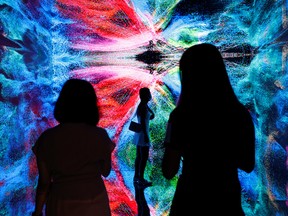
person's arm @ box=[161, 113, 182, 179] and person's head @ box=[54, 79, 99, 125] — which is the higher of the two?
person's head @ box=[54, 79, 99, 125]

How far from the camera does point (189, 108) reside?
1.38 meters

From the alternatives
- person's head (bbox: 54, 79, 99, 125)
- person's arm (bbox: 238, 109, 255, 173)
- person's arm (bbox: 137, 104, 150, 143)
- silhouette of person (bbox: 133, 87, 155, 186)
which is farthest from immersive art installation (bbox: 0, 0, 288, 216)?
person's arm (bbox: 238, 109, 255, 173)

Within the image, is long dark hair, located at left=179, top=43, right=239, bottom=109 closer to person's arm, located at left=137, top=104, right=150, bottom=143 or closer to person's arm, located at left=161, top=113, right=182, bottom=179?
person's arm, located at left=161, top=113, right=182, bottom=179

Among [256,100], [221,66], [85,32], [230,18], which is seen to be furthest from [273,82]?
[85,32]

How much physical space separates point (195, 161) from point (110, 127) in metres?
4.68

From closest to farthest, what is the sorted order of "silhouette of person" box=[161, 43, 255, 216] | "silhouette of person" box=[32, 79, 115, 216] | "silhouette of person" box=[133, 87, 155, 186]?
1. "silhouette of person" box=[161, 43, 255, 216]
2. "silhouette of person" box=[32, 79, 115, 216]
3. "silhouette of person" box=[133, 87, 155, 186]

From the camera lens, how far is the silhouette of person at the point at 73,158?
156cm

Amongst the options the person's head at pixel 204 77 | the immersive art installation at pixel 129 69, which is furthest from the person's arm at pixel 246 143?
the immersive art installation at pixel 129 69

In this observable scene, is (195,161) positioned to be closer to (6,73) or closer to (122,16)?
(6,73)

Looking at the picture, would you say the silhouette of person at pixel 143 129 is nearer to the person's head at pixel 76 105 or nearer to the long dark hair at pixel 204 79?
the person's head at pixel 76 105

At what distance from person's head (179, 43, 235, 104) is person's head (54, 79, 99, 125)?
505 mm

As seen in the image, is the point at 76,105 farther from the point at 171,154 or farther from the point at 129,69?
the point at 129,69

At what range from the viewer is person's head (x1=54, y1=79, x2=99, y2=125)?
5.34ft

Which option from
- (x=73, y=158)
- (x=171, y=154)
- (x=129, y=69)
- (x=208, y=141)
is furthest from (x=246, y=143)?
(x=129, y=69)
